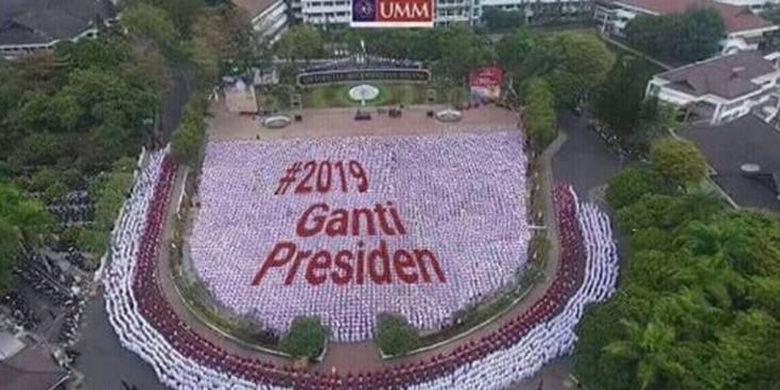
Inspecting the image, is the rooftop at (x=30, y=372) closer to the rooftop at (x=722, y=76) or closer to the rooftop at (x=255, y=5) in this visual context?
the rooftop at (x=255, y=5)

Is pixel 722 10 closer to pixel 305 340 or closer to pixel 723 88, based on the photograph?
pixel 723 88

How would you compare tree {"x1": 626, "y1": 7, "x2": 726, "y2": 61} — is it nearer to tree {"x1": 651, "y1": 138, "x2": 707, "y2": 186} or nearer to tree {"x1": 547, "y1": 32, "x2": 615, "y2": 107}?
tree {"x1": 547, "y1": 32, "x2": 615, "y2": 107}

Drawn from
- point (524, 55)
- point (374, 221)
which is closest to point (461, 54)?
point (524, 55)

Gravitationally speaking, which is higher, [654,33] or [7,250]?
[654,33]

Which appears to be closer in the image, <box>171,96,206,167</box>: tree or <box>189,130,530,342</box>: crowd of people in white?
<box>189,130,530,342</box>: crowd of people in white

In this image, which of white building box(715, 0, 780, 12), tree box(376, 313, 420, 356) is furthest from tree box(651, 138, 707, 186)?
white building box(715, 0, 780, 12)

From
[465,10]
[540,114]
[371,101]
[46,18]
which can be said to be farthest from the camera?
[465,10]

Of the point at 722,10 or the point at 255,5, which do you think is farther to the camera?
the point at 255,5
